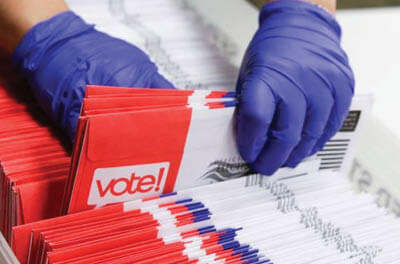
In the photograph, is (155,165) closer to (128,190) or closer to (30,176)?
(128,190)

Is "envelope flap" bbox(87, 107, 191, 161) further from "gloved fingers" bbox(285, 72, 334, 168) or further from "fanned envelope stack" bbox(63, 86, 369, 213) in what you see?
"gloved fingers" bbox(285, 72, 334, 168)

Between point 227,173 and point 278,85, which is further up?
point 278,85

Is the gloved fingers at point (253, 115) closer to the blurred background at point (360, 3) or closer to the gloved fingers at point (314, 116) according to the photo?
the gloved fingers at point (314, 116)

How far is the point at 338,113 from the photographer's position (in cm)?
104

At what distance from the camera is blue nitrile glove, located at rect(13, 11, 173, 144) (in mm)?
1056

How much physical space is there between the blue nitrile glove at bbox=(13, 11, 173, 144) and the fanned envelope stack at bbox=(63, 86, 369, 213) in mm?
198

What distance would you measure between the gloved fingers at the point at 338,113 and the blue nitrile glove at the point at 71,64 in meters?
0.32

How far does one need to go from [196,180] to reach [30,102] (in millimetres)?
422

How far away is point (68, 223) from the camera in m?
0.81

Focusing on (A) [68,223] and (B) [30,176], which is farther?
(B) [30,176]

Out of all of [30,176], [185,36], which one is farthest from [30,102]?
[185,36]

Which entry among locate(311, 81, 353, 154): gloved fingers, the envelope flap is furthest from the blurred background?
the envelope flap

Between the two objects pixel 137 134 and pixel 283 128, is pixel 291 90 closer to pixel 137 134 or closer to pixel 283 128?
pixel 283 128

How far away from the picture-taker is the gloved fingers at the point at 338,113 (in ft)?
3.38
